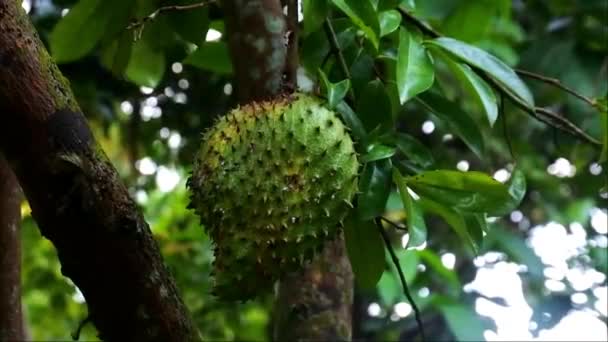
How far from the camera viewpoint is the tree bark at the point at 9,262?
159 cm

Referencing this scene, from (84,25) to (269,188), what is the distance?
55cm

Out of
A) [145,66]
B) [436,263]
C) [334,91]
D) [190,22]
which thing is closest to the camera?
[334,91]

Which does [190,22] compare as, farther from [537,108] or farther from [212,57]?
[537,108]

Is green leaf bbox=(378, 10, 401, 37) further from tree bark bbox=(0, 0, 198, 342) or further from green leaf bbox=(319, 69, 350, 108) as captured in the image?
tree bark bbox=(0, 0, 198, 342)

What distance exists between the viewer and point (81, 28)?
4.99 ft

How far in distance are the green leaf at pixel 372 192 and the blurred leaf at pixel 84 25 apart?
408mm

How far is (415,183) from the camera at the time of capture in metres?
1.30

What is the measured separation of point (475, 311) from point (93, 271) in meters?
1.49

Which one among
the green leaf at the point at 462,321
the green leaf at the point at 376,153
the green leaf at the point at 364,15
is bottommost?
the green leaf at the point at 462,321

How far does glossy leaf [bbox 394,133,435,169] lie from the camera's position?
142 cm

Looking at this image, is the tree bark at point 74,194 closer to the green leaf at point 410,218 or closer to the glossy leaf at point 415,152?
the green leaf at point 410,218

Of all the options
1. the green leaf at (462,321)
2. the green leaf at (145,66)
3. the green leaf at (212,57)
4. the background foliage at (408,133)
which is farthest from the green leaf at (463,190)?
the green leaf at (462,321)

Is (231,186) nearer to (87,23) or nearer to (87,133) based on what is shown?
(87,133)

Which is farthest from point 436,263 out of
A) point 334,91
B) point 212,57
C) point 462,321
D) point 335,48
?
point 334,91
